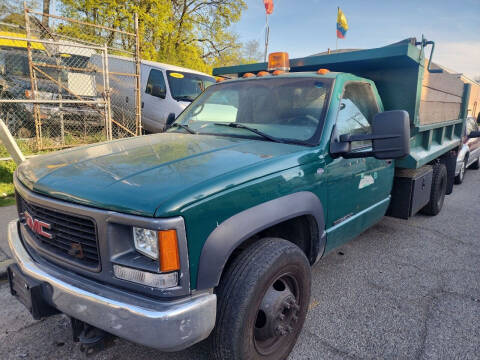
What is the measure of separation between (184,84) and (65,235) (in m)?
8.36

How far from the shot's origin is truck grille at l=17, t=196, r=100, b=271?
1.80 metres

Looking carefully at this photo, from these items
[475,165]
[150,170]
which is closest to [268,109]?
[150,170]

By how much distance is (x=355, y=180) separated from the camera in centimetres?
294

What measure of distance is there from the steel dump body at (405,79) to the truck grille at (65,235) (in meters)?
3.09

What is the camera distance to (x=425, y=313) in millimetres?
2842

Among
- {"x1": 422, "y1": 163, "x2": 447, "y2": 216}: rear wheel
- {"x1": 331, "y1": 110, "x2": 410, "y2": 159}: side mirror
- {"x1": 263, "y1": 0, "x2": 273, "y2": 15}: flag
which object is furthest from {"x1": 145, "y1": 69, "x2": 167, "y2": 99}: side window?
{"x1": 263, "y1": 0, "x2": 273, "y2": 15}: flag

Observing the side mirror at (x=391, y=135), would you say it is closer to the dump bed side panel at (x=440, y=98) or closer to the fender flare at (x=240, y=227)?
the fender flare at (x=240, y=227)

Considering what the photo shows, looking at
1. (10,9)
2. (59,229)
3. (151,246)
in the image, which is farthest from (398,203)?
(10,9)

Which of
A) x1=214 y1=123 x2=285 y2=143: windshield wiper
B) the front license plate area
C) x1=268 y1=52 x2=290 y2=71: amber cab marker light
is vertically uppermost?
x1=268 y1=52 x2=290 y2=71: amber cab marker light

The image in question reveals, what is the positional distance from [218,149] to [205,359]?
137 centimetres

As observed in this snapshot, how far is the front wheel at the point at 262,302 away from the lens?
72.6 inches

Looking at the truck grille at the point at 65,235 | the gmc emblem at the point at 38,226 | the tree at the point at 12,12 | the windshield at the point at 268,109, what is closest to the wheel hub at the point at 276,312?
the truck grille at the point at 65,235

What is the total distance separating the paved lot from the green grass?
0.77 m

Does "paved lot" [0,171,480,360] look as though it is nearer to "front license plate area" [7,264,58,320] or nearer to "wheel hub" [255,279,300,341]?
"wheel hub" [255,279,300,341]
